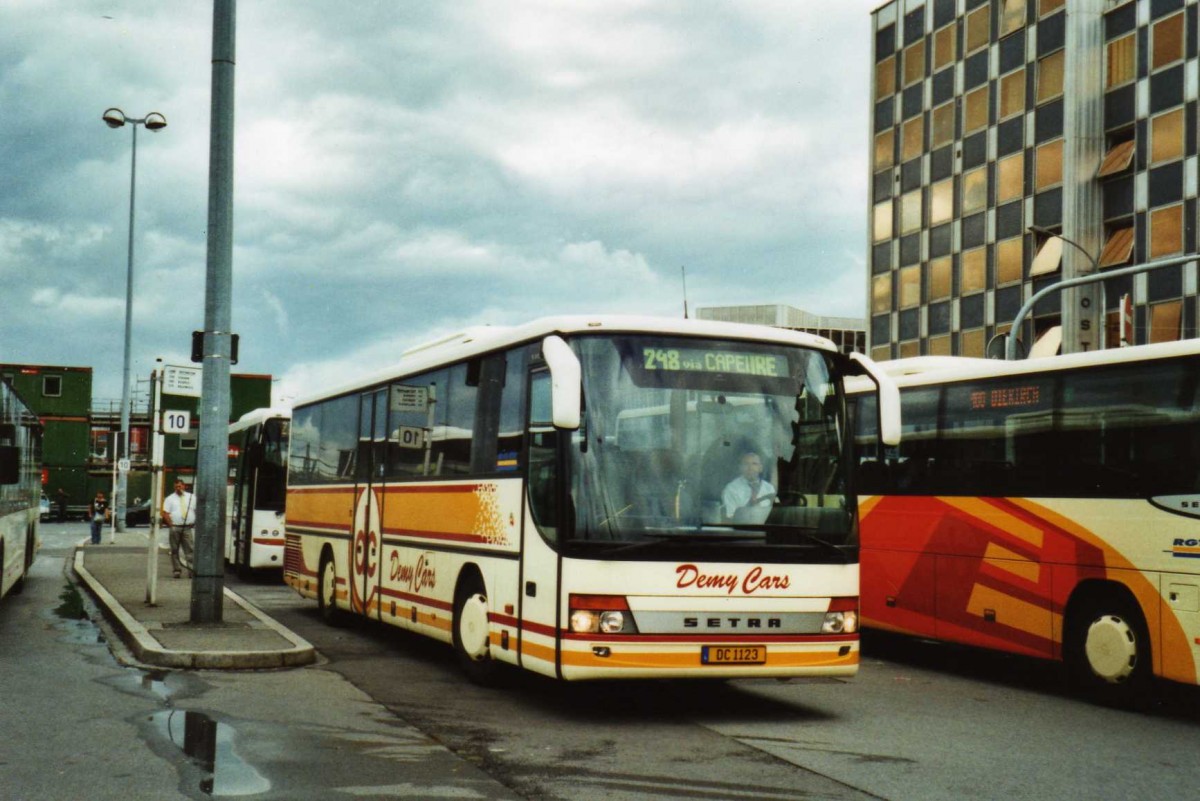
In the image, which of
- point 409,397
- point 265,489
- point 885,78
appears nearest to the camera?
point 409,397

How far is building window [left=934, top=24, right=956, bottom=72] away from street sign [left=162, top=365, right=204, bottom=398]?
4536 cm

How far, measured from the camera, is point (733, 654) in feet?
31.1

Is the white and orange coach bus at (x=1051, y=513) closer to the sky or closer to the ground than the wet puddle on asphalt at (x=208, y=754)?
closer to the sky

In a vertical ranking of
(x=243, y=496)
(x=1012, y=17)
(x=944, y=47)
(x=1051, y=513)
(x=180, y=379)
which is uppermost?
(x=944, y=47)

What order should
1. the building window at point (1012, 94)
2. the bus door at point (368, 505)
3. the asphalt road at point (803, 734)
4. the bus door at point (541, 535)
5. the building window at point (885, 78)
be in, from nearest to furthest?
the asphalt road at point (803, 734) < the bus door at point (541, 535) < the bus door at point (368, 505) < the building window at point (1012, 94) < the building window at point (885, 78)

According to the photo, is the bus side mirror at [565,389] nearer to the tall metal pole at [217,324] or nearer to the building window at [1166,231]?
the tall metal pole at [217,324]

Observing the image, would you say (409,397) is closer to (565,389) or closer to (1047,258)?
(565,389)

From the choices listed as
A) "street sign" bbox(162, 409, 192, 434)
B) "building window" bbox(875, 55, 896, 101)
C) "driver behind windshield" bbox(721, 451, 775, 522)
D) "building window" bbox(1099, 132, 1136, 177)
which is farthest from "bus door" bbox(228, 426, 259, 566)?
"building window" bbox(875, 55, 896, 101)

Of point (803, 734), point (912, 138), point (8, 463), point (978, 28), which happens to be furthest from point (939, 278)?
point (803, 734)

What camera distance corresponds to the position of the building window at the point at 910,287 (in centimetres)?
5769

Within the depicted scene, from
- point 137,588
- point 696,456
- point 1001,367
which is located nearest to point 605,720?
point 696,456

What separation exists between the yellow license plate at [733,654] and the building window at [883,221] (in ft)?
172

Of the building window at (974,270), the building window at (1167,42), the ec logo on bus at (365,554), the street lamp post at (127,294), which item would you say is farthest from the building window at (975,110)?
the ec logo on bus at (365,554)

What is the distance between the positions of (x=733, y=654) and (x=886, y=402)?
226 centimetres
